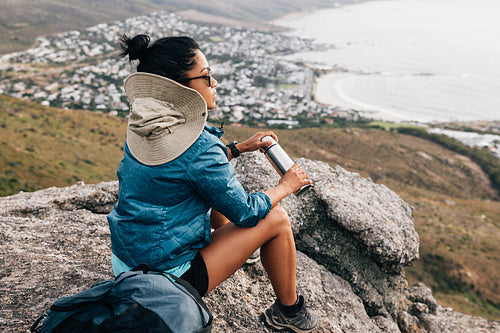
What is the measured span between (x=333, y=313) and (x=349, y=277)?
98 centimetres

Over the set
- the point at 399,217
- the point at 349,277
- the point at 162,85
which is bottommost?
the point at 349,277

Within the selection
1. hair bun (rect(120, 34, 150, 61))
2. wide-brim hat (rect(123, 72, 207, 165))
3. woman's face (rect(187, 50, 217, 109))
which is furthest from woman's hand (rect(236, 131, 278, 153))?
hair bun (rect(120, 34, 150, 61))

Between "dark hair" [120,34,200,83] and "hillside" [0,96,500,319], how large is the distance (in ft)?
56.0

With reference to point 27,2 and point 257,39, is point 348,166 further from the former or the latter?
point 27,2

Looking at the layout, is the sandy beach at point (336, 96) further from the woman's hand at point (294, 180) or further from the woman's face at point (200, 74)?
the woman's face at point (200, 74)

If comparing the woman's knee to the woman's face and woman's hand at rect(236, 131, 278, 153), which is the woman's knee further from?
the woman's face

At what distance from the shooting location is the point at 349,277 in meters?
4.80

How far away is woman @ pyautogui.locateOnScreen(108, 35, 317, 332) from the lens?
6.26 ft

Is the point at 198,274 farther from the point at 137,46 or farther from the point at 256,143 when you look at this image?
the point at 137,46

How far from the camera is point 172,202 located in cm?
200

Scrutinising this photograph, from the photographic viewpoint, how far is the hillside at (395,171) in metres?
17.3

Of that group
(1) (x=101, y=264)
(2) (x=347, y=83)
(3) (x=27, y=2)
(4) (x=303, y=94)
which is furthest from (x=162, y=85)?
(3) (x=27, y=2)

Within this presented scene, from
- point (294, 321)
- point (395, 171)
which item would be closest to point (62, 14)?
point (395, 171)

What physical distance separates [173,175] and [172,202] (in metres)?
0.21
